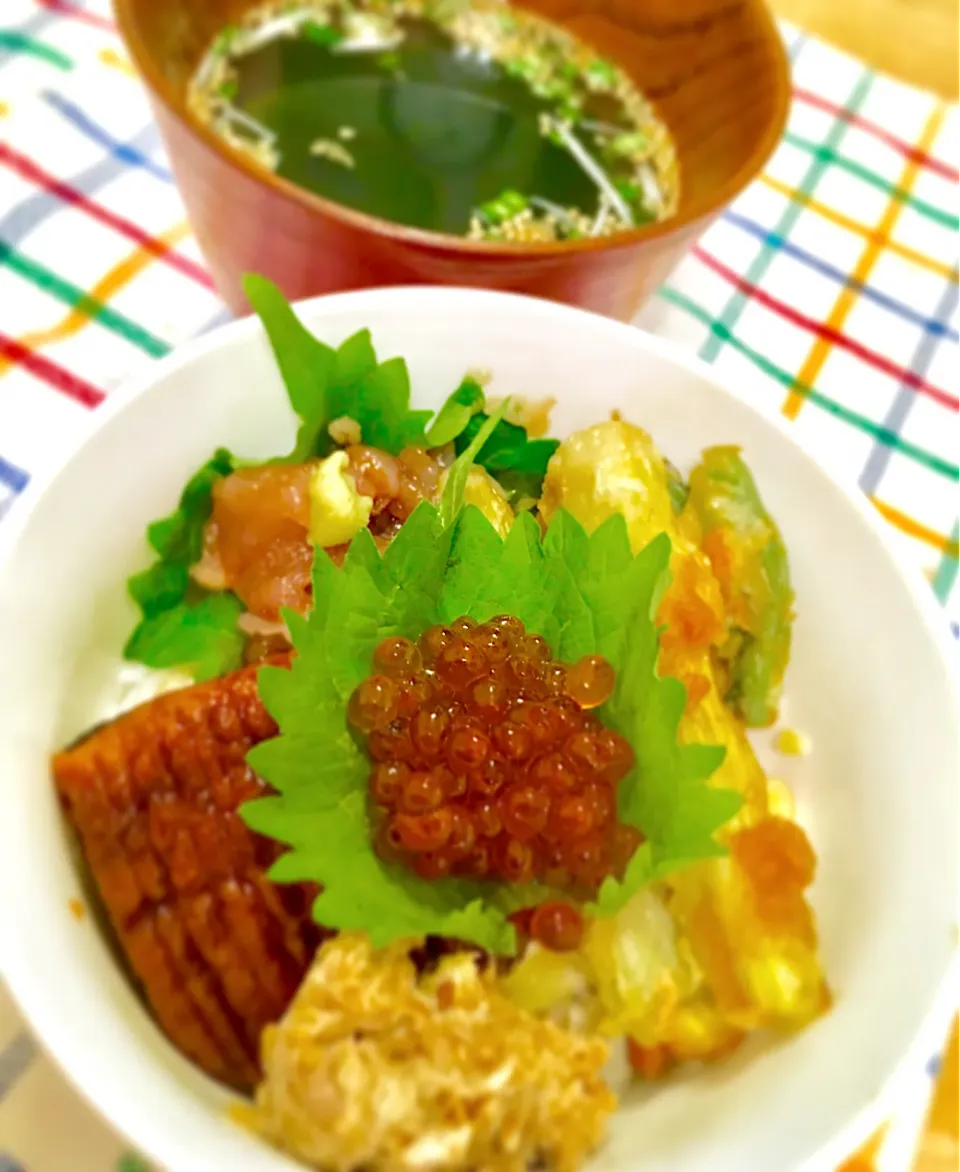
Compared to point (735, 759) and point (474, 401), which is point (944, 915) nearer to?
point (735, 759)

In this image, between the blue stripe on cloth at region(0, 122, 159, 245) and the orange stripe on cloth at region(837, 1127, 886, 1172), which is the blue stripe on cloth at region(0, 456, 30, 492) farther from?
the orange stripe on cloth at region(837, 1127, 886, 1172)

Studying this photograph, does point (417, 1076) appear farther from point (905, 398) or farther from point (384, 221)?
point (905, 398)

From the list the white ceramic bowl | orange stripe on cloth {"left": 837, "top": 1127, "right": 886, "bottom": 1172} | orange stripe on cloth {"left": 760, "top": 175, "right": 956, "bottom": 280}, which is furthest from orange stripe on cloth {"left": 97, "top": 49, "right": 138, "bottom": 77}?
orange stripe on cloth {"left": 837, "top": 1127, "right": 886, "bottom": 1172}

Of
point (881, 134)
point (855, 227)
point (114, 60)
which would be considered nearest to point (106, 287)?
point (114, 60)

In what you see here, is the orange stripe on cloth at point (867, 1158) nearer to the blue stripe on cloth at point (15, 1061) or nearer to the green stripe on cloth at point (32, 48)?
the blue stripe on cloth at point (15, 1061)

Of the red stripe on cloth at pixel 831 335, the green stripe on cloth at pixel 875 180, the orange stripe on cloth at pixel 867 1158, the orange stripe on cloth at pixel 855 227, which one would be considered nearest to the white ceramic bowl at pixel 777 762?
the orange stripe on cloth at pixel 867 1158

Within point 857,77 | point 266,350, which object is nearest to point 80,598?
point 266,350
